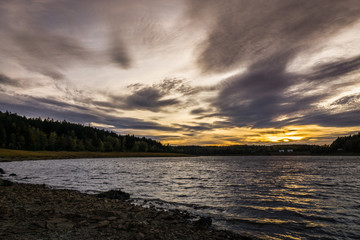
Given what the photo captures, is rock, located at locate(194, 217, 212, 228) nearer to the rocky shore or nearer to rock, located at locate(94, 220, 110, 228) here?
the rocky shore

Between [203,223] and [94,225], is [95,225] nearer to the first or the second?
[94,225]

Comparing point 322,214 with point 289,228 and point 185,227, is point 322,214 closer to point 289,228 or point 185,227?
point 289,228

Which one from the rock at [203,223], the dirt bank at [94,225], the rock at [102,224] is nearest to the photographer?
the dirt bank at [94,225]

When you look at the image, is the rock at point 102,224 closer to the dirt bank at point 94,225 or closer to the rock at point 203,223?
the dirt bank at point 94,225

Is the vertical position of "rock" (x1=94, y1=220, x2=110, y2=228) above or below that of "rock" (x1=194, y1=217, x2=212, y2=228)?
above

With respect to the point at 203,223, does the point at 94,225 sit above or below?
above

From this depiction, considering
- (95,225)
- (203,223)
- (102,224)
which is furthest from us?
(203,223)

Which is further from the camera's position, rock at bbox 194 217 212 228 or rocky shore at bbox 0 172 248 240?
rock at bbox 194 217 212 228

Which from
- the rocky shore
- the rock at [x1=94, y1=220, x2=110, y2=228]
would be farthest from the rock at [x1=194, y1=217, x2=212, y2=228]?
the rock at [x1=94, y1=220, x2=110, y2=228]

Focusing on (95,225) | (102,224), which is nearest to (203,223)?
(102,224)

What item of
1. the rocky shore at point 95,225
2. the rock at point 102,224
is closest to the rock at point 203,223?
the rocky shore at point 95,225

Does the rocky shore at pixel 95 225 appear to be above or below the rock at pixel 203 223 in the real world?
above

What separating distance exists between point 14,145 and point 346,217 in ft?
563

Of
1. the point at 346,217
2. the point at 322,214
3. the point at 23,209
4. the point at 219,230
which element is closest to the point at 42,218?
the point at 23,209
